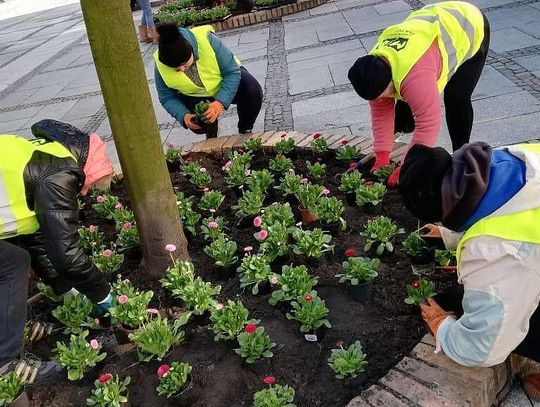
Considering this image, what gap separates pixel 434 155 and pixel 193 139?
3.48m

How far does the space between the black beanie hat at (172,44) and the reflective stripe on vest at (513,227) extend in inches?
99.9

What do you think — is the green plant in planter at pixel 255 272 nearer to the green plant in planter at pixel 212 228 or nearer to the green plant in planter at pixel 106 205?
the green plant in planter at pixel 212 228

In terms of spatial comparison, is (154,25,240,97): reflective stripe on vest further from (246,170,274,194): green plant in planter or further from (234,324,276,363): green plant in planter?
(234,324,276,363): green plant in planter

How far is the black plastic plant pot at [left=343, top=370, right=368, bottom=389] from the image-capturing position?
202cm

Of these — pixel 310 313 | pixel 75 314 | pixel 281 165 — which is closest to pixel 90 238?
pixel 75 314

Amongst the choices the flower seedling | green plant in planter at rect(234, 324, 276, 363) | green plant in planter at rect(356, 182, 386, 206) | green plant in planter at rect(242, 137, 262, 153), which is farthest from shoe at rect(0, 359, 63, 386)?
green plant in planter at rect(242, 137, 262, 153)

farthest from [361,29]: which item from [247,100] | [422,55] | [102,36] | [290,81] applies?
[102,36]

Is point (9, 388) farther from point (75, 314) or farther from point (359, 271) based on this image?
point (359, 271)

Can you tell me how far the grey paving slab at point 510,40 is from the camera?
5.40 m

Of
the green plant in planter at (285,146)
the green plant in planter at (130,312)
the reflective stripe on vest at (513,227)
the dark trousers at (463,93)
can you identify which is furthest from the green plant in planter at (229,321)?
the dark trousers at (463,93)

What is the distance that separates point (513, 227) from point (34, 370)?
195 cm

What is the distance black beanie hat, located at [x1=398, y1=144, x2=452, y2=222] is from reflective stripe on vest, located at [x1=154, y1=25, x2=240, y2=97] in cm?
247

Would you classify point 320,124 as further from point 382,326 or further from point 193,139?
point 382,326

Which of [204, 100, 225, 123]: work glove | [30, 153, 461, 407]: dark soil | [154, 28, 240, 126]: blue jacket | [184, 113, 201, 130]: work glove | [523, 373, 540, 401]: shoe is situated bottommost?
[523, 373, 540, 401]: shoe
